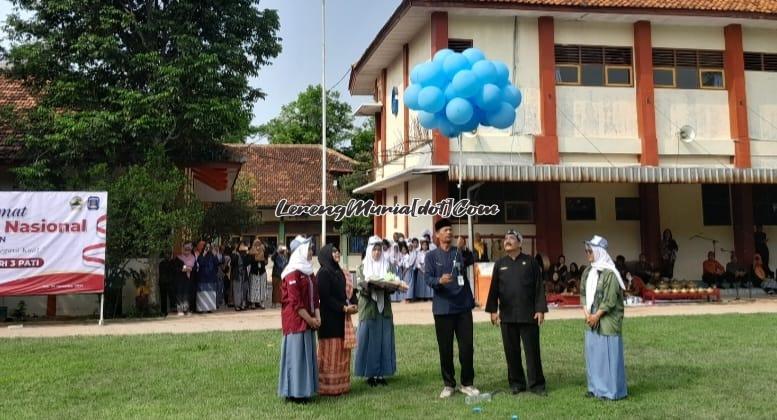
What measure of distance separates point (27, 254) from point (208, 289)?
3.90 metres

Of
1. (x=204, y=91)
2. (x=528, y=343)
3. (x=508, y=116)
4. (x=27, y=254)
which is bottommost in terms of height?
(x=528, y=343)

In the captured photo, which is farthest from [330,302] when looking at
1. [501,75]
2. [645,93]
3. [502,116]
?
[645,93]

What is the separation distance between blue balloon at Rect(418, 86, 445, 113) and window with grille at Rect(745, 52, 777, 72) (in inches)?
552

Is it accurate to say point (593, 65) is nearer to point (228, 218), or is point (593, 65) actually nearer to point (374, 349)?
point (374, 349)

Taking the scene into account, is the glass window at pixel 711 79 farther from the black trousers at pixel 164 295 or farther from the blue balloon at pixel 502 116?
the black trousers at pixel 164 295

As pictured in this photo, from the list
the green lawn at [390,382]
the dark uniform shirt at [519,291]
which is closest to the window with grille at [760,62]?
the green lawn at [390,382]

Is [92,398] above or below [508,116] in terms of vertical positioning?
below

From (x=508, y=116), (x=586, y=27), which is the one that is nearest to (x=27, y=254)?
(x=508, y=116)

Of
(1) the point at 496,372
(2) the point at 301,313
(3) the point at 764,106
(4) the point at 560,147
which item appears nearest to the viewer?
(2) the point at 301,313

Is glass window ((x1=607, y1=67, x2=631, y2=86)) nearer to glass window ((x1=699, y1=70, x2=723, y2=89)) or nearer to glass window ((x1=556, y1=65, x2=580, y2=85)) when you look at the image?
glass window ((x1=556, y1=65, x2=580, y2=85))

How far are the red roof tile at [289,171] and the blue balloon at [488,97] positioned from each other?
25.1 meters

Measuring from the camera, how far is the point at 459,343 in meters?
7.23

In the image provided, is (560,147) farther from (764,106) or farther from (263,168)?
(263,168)

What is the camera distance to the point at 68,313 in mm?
15016
